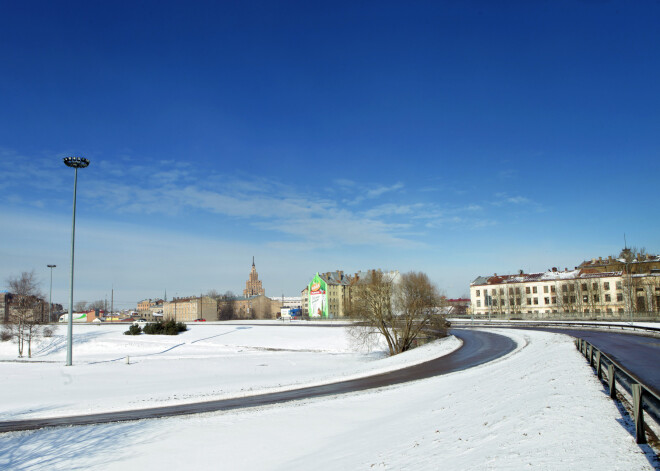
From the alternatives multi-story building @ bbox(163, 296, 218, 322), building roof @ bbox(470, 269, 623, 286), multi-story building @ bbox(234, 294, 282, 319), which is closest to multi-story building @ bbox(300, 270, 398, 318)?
multi-story building @ bbox(234, 294, 282, 319)

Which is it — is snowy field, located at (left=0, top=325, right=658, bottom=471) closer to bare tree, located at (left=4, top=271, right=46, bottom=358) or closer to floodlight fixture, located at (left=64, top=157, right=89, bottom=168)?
floodlight fixture, located at (left=64, top=157, right=89, bottom=168)

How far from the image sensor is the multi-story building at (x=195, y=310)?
162 metres

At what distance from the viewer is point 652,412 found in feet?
26.7

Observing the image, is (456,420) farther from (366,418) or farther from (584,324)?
(584,324)

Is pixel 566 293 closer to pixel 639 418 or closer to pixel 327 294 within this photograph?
pixel 327 294

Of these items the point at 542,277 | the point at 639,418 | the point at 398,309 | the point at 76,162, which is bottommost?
the point at 639,418

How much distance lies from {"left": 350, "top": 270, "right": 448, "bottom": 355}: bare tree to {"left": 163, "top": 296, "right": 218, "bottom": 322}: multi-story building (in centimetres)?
12061

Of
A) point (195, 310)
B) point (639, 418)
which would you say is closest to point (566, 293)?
point (639, 418)

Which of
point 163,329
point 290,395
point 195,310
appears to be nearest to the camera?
point 290,395

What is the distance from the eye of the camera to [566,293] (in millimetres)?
93750

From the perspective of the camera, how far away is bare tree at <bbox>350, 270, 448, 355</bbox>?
41.0 m

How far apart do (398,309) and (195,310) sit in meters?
137

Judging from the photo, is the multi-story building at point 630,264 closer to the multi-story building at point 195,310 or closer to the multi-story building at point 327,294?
the multi-story building at point 327,294

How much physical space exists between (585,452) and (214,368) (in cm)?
3196
